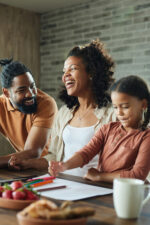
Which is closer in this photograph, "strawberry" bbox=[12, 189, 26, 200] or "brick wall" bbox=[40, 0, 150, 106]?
"strawberry" bbox=[12, 189, 26, 200]

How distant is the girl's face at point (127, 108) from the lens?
175cm

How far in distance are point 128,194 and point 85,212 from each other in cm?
20

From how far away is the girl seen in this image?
170 centimetres

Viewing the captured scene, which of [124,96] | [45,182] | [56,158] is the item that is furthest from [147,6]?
[45,182]

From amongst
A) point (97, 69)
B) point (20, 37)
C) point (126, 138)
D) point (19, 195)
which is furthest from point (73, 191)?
point (20, 37)

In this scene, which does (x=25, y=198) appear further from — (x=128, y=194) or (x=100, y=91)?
(x=100, y=91)

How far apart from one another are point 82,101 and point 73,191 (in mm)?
1086

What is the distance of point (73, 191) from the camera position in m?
1.42

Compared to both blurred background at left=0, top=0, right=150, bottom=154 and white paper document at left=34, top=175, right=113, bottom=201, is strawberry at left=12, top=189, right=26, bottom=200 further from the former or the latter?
blurred background at left=0, top=0, right=150, bottom=154

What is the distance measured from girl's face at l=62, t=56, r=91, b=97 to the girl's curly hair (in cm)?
4

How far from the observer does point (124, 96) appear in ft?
5.76

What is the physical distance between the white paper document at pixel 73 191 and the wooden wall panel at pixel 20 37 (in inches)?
168

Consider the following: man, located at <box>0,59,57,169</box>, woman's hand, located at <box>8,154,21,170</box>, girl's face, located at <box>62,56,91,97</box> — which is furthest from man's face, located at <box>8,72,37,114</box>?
woman's hand, located at <box>8,154,21,170</box>

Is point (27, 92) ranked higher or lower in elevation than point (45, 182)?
higher
